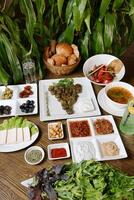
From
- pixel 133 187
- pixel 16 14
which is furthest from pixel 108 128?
pixel 16 14

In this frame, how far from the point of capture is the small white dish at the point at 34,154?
3.13 feet

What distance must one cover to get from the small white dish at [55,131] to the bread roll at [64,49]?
0.41 meters

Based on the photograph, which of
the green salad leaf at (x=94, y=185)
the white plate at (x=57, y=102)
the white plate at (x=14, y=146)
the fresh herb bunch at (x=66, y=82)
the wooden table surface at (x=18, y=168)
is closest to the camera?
the green salad leaf at (x=94, y=185)

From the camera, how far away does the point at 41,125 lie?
3.62 ft

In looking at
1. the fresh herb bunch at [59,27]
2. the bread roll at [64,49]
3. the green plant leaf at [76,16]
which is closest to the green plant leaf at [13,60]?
the fresh herb bunch at [59,27]

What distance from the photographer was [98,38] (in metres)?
1.32

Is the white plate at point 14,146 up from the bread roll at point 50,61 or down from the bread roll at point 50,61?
down

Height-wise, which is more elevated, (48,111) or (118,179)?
(118,179)

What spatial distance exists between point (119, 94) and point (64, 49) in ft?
1.21

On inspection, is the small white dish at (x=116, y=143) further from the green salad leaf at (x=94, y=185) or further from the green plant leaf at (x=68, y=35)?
the green plant leaf at (x=68, y=35)

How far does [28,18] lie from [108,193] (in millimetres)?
857

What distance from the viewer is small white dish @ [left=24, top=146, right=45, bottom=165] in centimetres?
96

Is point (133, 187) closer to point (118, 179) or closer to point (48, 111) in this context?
point (118, 179)

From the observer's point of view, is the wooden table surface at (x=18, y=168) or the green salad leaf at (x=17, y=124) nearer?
the wooden table surface at (x=18, y=168)
